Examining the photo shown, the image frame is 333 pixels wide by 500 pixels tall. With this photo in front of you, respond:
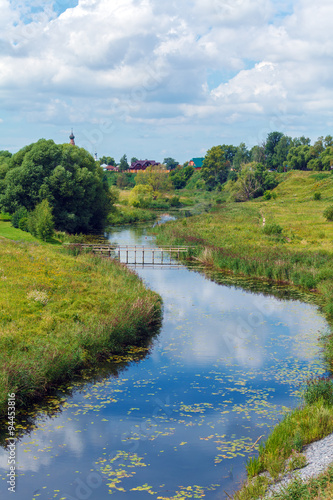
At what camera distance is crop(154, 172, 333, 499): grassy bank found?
14352 millimetres

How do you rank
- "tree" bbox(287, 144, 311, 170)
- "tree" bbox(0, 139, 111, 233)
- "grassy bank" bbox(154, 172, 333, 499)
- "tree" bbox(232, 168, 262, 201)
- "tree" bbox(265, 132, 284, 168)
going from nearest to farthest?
"grassy bank" bbox(154, 172, 333, 499), "tree" bbox(0, 139, 111, 233), "tree" bbox(232, 168, 262, 201), "tree" bbox(287, 144, 311, 170), "tree" bbox(265, 132, 284, 168)

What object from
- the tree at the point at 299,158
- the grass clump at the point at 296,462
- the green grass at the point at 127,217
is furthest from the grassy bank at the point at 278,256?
the tree at the point at 299,158

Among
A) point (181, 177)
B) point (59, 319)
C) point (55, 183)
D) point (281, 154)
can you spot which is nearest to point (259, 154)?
point (281, 154)

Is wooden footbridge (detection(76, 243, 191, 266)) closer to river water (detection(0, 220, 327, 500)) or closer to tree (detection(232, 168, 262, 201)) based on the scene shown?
river water (detection(0, 220, 327, 500))

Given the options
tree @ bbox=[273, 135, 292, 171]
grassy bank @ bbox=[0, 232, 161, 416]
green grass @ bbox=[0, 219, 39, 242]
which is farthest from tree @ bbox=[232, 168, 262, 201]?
grassy bank @ bbox=[0, 232, 161, 416]

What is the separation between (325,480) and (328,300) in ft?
69.5

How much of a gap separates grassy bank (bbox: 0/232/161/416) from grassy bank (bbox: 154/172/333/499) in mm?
8924

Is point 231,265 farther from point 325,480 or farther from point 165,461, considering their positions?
point 325,480

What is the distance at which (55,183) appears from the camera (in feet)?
217

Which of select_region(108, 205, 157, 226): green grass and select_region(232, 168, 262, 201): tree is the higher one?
select_region(232, 168, 262, 201): tree

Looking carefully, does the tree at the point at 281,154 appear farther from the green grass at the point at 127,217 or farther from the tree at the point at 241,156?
the green grass at the point at 127,217

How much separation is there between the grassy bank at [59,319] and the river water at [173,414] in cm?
97

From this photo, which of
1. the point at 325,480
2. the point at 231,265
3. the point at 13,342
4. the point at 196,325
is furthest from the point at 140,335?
the point at 231,265

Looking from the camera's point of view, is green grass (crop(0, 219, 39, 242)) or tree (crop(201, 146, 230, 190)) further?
tree (crop(201, 146, 230, 190))
